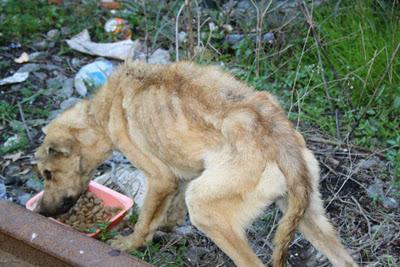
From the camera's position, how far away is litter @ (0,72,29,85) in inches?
299

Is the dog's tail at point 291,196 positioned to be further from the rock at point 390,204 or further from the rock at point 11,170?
the rock at point 11,170

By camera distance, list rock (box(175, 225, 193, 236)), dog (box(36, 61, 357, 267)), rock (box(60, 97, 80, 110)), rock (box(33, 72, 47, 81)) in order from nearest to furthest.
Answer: dog (box(36, 61, 357, 267)), rock (box(175, 225, 193, 236)), rock (box(60, 97, 80, 110)), rock (box(33, 72, 47, 81))

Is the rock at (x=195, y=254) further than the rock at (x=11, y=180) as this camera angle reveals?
No

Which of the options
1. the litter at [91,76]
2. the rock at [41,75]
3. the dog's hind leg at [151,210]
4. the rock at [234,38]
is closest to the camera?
the dog's hind leg at [151,210]

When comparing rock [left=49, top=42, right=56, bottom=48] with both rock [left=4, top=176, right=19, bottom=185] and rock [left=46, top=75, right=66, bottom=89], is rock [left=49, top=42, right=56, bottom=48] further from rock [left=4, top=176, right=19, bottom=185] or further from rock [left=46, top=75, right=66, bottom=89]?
rock [left=4, top=176, right=19, bottom=185]

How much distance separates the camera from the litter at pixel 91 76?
736cm

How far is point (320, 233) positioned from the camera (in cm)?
484

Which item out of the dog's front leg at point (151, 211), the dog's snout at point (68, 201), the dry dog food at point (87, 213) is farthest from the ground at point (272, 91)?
the dog's snout at point (68, 201)

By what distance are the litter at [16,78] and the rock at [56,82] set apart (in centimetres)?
25

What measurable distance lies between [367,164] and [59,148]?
2681mm

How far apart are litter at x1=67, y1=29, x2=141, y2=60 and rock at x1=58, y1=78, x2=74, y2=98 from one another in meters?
0.53

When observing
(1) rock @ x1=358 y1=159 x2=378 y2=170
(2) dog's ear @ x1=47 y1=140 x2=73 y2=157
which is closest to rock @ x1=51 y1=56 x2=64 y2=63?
(2) dog's ear @ x1=47 y1=140 x2=73 y2=157

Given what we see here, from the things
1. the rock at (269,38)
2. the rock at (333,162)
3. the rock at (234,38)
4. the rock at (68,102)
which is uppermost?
the rock at (269,38)

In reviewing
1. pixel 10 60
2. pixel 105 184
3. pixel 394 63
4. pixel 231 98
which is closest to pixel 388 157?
pixel 394 63
